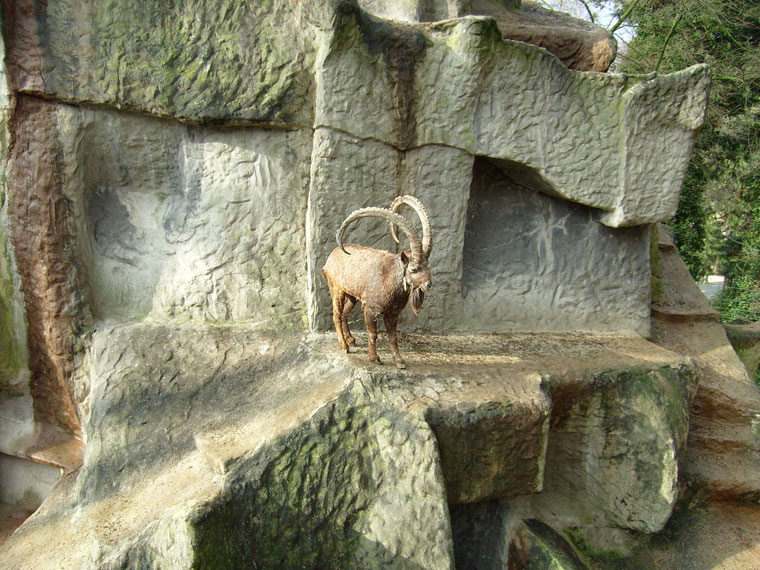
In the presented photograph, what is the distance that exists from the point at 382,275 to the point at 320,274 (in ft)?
2.47

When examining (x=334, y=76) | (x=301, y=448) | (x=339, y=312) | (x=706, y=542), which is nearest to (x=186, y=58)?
(x=334, y=76)

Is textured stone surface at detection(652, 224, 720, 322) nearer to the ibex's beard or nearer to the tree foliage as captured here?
the ibex's beard

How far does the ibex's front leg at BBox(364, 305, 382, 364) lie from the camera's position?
2.94m

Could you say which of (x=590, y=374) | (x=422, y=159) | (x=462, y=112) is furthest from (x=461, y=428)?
(x=462, y=112)

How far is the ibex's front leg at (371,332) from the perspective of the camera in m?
2.94

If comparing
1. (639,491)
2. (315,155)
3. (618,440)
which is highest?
(315,155)

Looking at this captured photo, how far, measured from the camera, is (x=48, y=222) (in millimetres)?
3473

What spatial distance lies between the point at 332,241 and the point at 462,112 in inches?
47.4

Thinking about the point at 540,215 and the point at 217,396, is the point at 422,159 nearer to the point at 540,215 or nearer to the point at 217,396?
the point at 540,215

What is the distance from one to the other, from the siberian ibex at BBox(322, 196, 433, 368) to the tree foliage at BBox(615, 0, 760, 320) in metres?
7.18

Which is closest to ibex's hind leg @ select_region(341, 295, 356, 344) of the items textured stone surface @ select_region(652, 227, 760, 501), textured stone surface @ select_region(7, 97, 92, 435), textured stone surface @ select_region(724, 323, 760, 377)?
textured stone surface @ select_region(7, 97, 92, 435)

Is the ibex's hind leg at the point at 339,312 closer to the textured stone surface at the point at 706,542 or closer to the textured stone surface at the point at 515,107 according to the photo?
the textured stone surface at the point at 515,107

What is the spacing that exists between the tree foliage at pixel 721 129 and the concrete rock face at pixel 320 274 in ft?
17.3

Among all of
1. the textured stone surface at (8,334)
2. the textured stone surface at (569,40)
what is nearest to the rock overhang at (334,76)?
the textured stone surface at (8,334)
